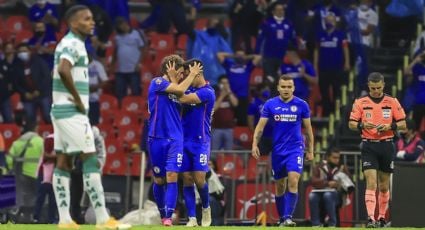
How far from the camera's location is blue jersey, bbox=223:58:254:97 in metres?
29.9

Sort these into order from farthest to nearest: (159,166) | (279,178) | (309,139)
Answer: (279,178)
(309,139)
(159,166)

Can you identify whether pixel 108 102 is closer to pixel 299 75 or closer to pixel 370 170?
pixel 299 75

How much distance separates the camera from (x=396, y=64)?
31062 millimetres

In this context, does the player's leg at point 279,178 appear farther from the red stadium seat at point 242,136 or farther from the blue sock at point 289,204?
the red stadium seat at point 242,136

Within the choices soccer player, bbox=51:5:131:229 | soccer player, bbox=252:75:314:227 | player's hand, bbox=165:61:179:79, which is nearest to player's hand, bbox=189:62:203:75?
player's hand, bbox=165:61:179:79

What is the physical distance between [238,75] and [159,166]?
1038cm

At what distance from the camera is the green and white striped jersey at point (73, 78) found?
15.3m

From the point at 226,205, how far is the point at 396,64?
710cm

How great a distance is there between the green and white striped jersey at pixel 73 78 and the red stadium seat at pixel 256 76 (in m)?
15.0

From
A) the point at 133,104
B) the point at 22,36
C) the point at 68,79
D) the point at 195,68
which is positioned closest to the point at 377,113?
the point at 195,68

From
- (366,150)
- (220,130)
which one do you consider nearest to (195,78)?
(366,150)

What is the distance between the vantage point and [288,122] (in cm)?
2086

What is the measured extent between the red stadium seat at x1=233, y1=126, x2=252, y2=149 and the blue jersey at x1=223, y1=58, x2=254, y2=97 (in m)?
0.97

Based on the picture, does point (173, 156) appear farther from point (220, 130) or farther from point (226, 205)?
point (220, 130)
